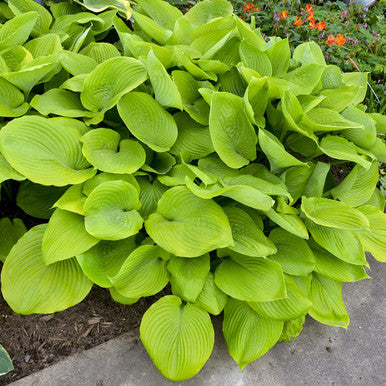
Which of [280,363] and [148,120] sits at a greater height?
[148,120]

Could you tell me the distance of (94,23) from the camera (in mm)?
2645

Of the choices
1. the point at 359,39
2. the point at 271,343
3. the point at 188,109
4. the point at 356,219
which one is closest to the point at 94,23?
the point at 188,109

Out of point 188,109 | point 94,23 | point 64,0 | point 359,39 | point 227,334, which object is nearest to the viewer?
point 227,334

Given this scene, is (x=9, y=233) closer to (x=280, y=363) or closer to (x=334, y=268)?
(x=280, y=363)

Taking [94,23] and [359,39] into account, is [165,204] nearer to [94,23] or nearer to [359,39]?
[94,23]

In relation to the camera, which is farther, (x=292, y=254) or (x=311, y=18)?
(x=311, y=18)

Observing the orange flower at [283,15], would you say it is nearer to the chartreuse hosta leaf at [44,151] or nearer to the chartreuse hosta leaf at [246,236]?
the chartreuse hosta leaf at [246,236]

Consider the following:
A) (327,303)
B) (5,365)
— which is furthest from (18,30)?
(327,303)

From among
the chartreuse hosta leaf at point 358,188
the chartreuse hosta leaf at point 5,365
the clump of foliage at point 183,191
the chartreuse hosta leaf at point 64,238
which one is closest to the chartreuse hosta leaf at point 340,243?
the clump of foliage at point 183,191

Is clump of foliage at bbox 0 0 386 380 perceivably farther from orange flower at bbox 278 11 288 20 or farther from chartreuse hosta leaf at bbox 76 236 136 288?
orange flower at bbox 278 11 288 20

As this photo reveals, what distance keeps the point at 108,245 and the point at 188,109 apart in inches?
32.4

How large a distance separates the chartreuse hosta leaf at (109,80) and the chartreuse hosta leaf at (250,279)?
0.95m

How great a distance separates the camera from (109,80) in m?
2.03

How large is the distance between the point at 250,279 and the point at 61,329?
93cm
